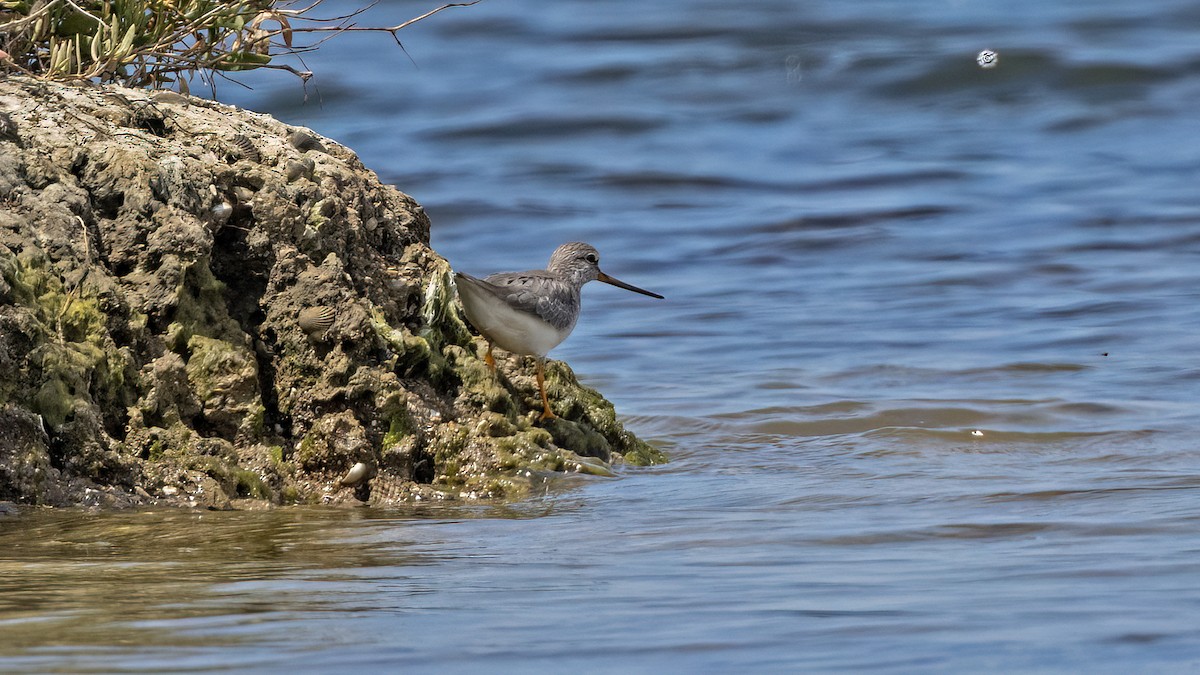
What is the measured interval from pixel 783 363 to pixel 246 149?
166 inches

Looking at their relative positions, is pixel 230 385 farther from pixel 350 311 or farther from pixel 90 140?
pixel 90 140

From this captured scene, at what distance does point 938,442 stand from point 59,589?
4.17 metres

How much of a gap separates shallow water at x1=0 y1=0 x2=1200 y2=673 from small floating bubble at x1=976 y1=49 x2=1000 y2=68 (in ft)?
0.33

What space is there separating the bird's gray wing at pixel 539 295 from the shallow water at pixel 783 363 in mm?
651

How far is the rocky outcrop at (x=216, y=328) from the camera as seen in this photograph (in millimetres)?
4699

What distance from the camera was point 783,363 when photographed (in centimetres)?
888

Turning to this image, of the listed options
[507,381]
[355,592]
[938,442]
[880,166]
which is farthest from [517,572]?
[880,166]

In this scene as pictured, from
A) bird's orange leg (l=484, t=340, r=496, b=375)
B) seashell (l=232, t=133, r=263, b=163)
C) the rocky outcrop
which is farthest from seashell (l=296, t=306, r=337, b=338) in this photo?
bird's orange leg (l=484, t=340, r=496, b=375)

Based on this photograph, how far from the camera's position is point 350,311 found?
5141 millimetres

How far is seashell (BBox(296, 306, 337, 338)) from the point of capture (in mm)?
5094

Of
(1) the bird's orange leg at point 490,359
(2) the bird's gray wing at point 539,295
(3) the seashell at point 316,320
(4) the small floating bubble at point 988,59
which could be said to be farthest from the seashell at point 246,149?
(4) the small floating bubble at point 988,59

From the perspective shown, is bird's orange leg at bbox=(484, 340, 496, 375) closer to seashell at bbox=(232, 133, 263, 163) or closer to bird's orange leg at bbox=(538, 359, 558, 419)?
bird's orange leg at bbox=(538, 359, 558, 419)

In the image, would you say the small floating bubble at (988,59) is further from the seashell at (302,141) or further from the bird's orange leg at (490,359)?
the seashell at (302,141)

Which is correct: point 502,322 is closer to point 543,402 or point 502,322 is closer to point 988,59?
point 543,402
